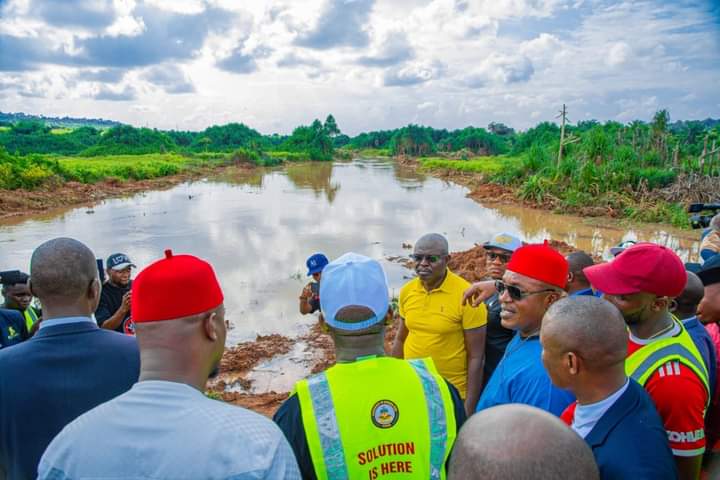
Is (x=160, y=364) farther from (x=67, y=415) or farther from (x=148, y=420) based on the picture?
(x=67, y=415)

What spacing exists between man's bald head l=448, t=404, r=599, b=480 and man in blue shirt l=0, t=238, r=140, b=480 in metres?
1.44

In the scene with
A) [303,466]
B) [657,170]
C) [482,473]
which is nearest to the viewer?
[482,473]

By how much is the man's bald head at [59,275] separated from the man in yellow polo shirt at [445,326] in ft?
6.50

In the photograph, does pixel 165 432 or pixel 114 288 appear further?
pixel 114 288

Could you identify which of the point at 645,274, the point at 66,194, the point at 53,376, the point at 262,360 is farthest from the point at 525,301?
the point at 66,194

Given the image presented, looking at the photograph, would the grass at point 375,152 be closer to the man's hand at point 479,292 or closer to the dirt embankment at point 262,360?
the dirt embankment at point 262,360

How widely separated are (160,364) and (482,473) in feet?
2.80

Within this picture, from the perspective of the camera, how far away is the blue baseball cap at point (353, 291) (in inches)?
65.9

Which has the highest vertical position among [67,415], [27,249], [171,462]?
[171,462]

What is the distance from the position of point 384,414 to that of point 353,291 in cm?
42

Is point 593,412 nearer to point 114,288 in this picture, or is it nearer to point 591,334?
point 591,334

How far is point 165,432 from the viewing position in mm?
1148

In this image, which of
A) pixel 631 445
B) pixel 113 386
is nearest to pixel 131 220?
pixel 113 386

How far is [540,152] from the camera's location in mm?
25547
